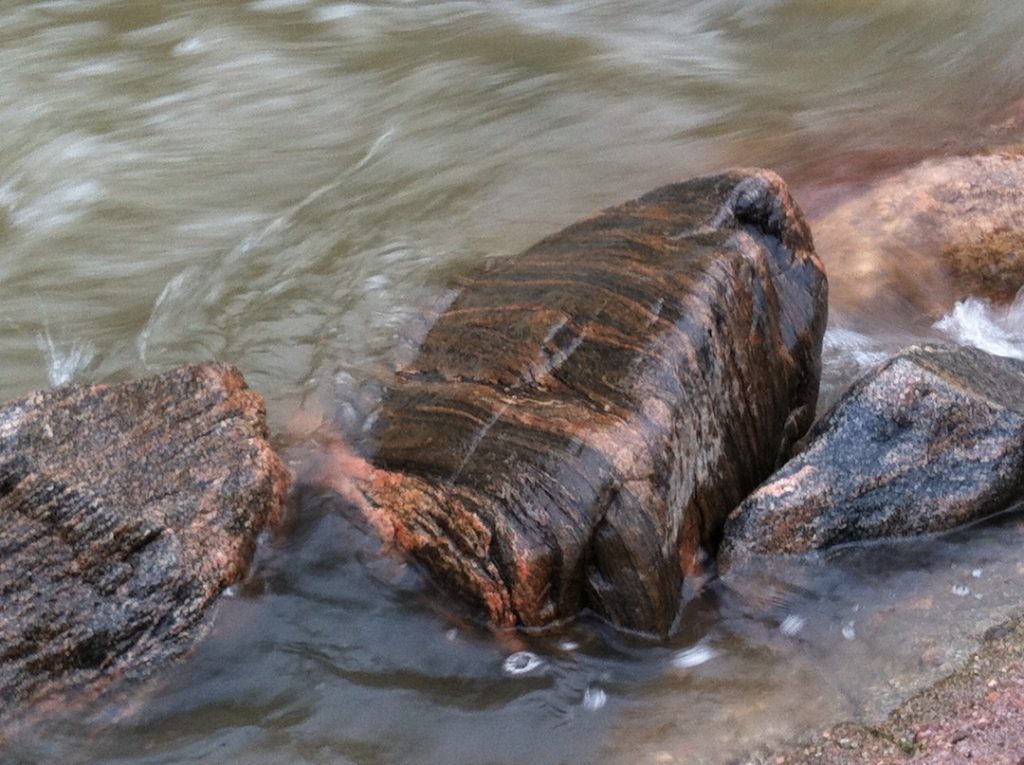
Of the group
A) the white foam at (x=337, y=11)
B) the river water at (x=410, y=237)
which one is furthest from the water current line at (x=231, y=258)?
the white foam at (x=337, y=11)

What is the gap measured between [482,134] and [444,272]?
2124mm

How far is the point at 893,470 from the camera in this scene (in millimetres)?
4133

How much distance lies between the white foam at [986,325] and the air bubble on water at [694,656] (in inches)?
105

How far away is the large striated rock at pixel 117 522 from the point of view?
3.48 m

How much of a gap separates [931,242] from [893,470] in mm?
2296

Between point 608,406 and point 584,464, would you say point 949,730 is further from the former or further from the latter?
point 608,406

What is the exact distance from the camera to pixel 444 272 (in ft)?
19.8

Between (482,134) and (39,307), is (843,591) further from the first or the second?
(482,134)

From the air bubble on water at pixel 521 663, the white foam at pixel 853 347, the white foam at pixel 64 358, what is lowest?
the white foam at pixel 853 347

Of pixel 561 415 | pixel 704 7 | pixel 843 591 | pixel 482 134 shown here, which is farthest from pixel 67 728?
pixel 704 7

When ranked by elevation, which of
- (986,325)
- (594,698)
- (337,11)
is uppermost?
(337,11)

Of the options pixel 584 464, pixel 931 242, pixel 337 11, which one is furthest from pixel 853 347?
pixel 337 11

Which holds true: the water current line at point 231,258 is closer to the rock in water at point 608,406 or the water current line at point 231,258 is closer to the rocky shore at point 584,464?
the rocky shore at point 584,464

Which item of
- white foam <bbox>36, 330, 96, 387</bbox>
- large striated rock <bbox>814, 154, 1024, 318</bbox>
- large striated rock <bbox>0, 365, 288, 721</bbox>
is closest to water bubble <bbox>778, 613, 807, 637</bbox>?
large striated rock <bbox>0, 365, 288, 721</bbox>
